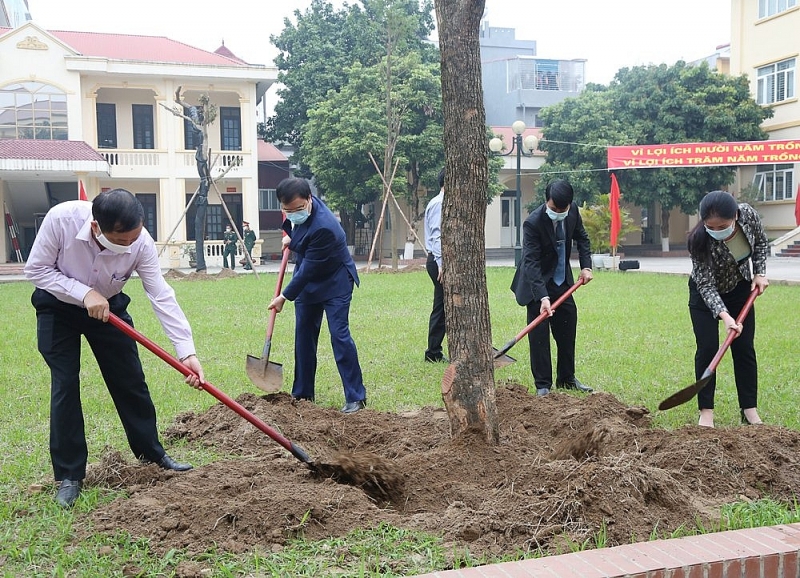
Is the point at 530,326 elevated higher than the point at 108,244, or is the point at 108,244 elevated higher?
the point at 108,244

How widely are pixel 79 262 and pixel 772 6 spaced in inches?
1140

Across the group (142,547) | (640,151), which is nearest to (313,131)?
(640,151)

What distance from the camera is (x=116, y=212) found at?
345 centimetres

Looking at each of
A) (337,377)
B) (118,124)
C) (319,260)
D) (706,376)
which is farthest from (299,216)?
(118,124)

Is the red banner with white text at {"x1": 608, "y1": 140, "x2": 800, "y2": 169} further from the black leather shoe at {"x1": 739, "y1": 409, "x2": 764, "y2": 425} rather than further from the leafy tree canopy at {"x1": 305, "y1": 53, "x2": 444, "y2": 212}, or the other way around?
the black leather shoe at {"x1": 739, "y1": 409, "x2": 764, "y2": 425}

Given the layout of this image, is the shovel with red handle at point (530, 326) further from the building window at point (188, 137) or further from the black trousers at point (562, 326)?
the building window at point (188, 137)

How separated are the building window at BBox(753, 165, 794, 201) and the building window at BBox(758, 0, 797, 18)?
5.21 m

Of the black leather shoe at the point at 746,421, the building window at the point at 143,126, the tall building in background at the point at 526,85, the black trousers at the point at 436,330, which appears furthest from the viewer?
the tall building in background at the point at 526,85

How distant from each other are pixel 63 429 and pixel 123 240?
94cm

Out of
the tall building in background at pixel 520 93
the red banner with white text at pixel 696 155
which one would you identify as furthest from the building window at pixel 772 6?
the tall building in background at pixel 520 93

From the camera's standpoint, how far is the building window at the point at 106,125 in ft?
89.4

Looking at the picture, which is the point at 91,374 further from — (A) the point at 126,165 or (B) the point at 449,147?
(A) the point at 126,165

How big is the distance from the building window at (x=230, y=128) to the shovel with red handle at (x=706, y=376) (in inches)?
1012

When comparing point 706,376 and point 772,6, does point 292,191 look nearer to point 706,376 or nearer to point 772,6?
point 706,376
